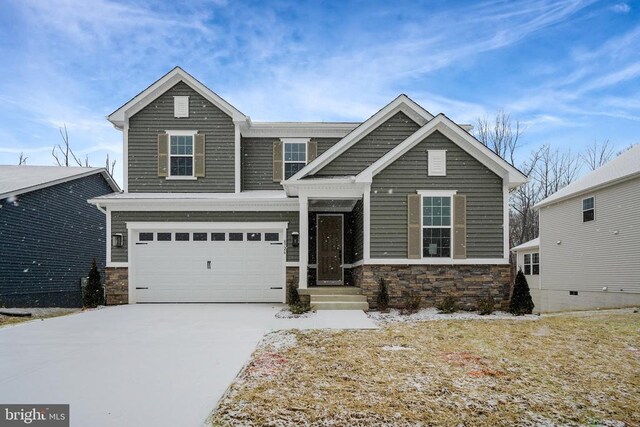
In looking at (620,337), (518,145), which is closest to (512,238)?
(518,145)

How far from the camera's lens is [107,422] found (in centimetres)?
407

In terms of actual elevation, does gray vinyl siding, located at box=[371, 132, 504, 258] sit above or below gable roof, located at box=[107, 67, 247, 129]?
below

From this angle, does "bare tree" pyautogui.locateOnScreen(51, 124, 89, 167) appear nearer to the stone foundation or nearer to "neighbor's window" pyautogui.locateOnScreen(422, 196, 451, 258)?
the stone foundation

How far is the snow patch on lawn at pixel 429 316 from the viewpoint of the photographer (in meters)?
10.5

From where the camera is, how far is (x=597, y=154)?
106ft

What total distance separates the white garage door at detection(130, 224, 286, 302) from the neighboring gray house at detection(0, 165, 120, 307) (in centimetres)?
490

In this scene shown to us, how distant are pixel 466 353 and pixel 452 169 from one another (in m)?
6.58

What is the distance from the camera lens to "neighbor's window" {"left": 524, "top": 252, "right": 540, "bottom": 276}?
24.0 m

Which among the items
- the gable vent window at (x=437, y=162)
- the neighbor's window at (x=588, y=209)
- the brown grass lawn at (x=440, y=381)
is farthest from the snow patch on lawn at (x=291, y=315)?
the neighbor's window at (x=588, y=209)

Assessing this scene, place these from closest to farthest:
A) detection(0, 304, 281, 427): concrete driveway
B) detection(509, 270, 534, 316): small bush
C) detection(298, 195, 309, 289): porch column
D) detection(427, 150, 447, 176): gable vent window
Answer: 1. detection(0, 304, 281, 427): concrete driveway
2. detection(509, 270, 534, 316): small bush
3. detection(427, 150, 447, 176): gable vent window
4. detection(298, 195, 309, 289): porch column

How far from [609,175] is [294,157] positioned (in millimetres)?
11197

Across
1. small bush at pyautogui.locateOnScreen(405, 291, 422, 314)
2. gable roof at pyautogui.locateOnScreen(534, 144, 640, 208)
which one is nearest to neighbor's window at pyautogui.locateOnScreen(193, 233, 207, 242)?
small bush at pyautogui.locateOnScreen(405, 291, 422, 314)

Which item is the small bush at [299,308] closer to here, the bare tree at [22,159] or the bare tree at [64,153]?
the bare tree at [64,153]

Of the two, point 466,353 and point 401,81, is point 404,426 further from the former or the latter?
point 401,81
